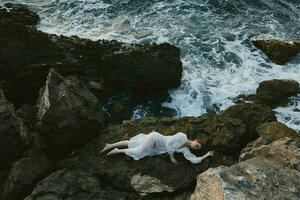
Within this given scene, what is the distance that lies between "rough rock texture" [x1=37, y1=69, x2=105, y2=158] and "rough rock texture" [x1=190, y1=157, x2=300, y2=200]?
4089 mm

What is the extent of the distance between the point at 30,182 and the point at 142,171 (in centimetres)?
274

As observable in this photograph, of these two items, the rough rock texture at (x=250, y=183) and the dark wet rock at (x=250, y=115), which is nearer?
the rough rock texture at (x=250, y=183)

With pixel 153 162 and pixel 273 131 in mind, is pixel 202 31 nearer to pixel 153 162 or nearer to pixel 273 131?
pixel 273 131

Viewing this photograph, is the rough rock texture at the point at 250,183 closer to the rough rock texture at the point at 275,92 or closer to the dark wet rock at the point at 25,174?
the dark wet rock at the point at 25,174

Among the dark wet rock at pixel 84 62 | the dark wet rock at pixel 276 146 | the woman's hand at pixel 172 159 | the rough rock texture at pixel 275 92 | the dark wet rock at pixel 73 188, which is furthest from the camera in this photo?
the rough rock texture at pixel 275 92

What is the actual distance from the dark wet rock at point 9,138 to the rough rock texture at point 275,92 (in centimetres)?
869

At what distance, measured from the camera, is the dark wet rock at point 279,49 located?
1938 centimetres

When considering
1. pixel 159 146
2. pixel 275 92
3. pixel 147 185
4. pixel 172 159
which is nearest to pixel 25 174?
pixel 147 185

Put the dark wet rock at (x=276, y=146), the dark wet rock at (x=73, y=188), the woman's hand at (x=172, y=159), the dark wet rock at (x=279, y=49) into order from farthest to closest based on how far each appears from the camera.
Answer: the dark wet rock at (x=279, y=49) → the woman's hand at (x=172, y=159) → the dark wet rock at (x=73, y=188) → the dark wet rock at (x=276, y=146)

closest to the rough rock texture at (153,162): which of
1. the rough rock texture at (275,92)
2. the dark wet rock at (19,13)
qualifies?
the rough rock texture at (275,92)

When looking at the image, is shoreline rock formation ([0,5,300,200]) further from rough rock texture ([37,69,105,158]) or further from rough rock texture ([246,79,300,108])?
rough rock texture ([246,79,300,108])

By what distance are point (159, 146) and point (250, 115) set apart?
3.22 metres

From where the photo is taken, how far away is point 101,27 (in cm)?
2170

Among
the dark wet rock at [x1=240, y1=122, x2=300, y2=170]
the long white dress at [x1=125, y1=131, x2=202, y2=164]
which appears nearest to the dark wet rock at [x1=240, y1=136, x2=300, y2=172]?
the dark wet rock at [x1=240, y1=122, x2=300, y2=170]
